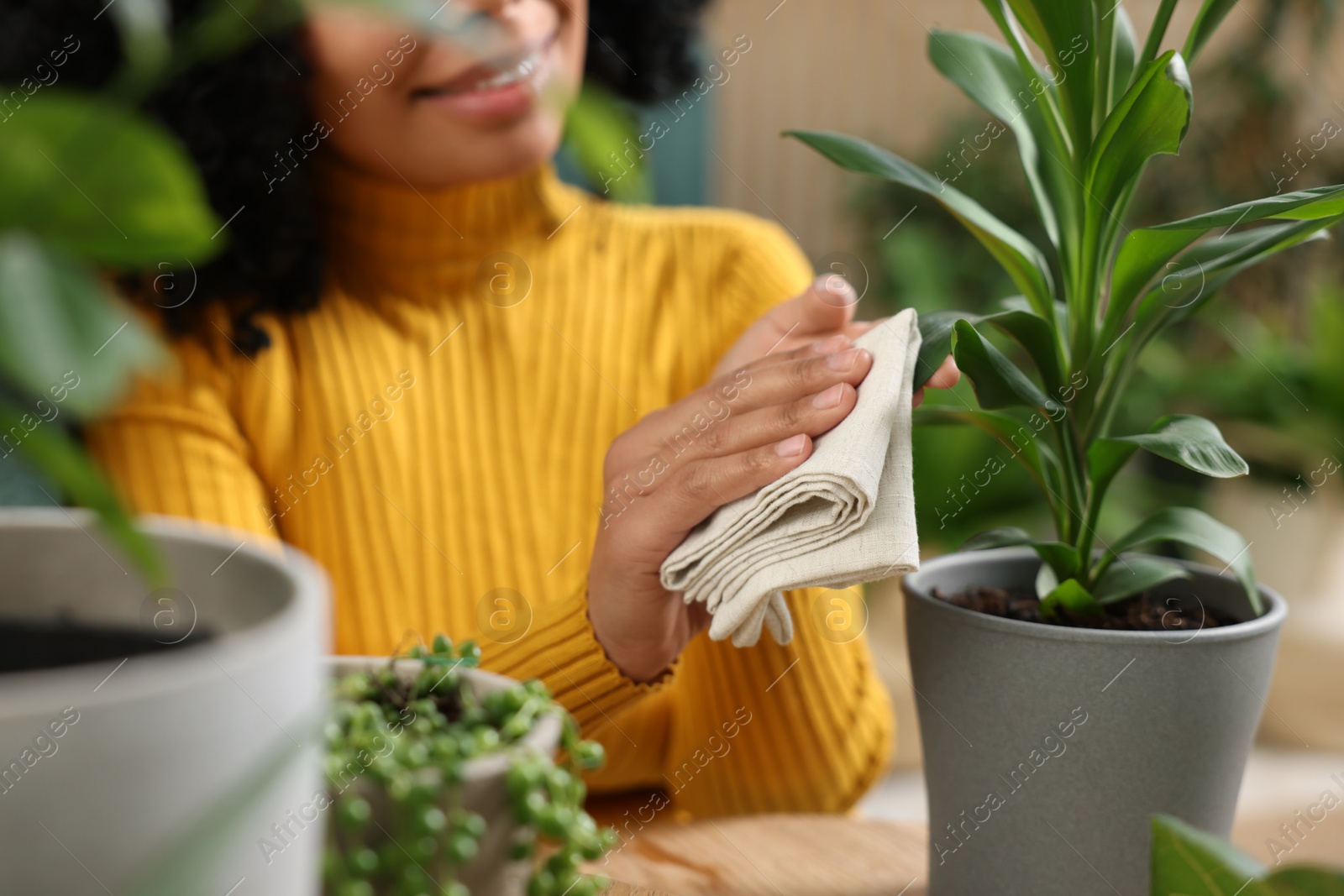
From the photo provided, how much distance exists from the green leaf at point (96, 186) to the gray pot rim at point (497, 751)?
29cm

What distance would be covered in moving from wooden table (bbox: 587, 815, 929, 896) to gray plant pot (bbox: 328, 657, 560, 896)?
177 mm

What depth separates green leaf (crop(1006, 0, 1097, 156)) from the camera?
1.85ft

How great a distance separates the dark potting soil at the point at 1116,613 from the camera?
59 cm

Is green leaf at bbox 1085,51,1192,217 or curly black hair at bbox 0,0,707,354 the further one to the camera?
curly black hair at bbox 0,0,707,354

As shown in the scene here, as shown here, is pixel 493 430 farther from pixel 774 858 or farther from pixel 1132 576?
pixel 1132 576

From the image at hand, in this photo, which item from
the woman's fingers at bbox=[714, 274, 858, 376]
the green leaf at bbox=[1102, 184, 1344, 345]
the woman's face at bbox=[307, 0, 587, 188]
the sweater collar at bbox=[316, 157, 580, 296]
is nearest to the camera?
the green leaf at bbox=[1102, 184, 1344, 345]

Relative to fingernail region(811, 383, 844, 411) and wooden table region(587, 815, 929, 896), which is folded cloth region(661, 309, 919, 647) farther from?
wooden table region(587, 815, 929, 896)

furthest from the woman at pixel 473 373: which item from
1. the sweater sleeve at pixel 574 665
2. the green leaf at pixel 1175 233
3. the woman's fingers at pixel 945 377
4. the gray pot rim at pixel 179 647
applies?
the gray pot rim at pixel 179 647

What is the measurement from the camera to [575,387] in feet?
3.78

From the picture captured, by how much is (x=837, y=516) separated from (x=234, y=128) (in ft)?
2.37

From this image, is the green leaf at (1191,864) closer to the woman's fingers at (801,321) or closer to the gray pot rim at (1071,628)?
the gray pot rim at (1071,628)

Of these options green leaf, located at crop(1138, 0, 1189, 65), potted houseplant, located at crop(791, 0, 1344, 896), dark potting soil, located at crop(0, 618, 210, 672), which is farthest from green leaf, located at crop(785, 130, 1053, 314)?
dark potting soil, located at crop(0, 618, 210, 672)

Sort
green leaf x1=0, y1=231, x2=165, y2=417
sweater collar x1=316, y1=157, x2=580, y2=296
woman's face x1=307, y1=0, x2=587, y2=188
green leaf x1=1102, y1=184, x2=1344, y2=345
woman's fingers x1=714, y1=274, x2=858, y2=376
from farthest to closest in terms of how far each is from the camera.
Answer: sweater collar x1=316, y1=157, x2=580, y2=296 < woman's face x1=307, y1=0, x2=587, y2=188 < woman's fingers x1=714, y1=274, x2=858, y2=376 < green leaf x1=1102, y1=184, x2=1344, y2=345 < green leaf x1=0, y1=231, x2=165, y2=417

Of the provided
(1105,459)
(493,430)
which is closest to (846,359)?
(1105,459)
